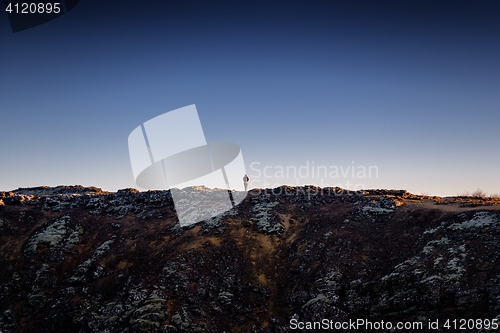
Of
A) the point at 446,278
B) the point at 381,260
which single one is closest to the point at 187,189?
the point at 381,260

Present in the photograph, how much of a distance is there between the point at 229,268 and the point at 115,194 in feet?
69.9

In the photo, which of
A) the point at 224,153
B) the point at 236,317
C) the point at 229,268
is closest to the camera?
the point at 236,317

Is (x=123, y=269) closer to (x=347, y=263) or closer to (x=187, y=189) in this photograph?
(x=187, y=189)

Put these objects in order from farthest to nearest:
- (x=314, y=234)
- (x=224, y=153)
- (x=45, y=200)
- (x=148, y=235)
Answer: (x=45, y=200) < (x=224, y=153) < (x=148, y=235) < (x=314, y=234)

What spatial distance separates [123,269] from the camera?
28438 millimetres

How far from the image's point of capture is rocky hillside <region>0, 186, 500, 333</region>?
66.8 ft

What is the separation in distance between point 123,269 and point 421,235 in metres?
24.0

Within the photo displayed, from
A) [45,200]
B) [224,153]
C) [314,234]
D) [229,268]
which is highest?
[224,153]

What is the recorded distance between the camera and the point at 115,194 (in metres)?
41.7

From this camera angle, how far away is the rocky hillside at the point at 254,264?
802 inches

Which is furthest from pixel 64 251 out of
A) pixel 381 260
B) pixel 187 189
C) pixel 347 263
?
pixel 381 260

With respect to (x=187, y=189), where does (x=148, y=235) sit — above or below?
below

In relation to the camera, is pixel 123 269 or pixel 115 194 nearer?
pixel 123 269

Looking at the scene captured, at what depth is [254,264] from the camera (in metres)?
28.0
